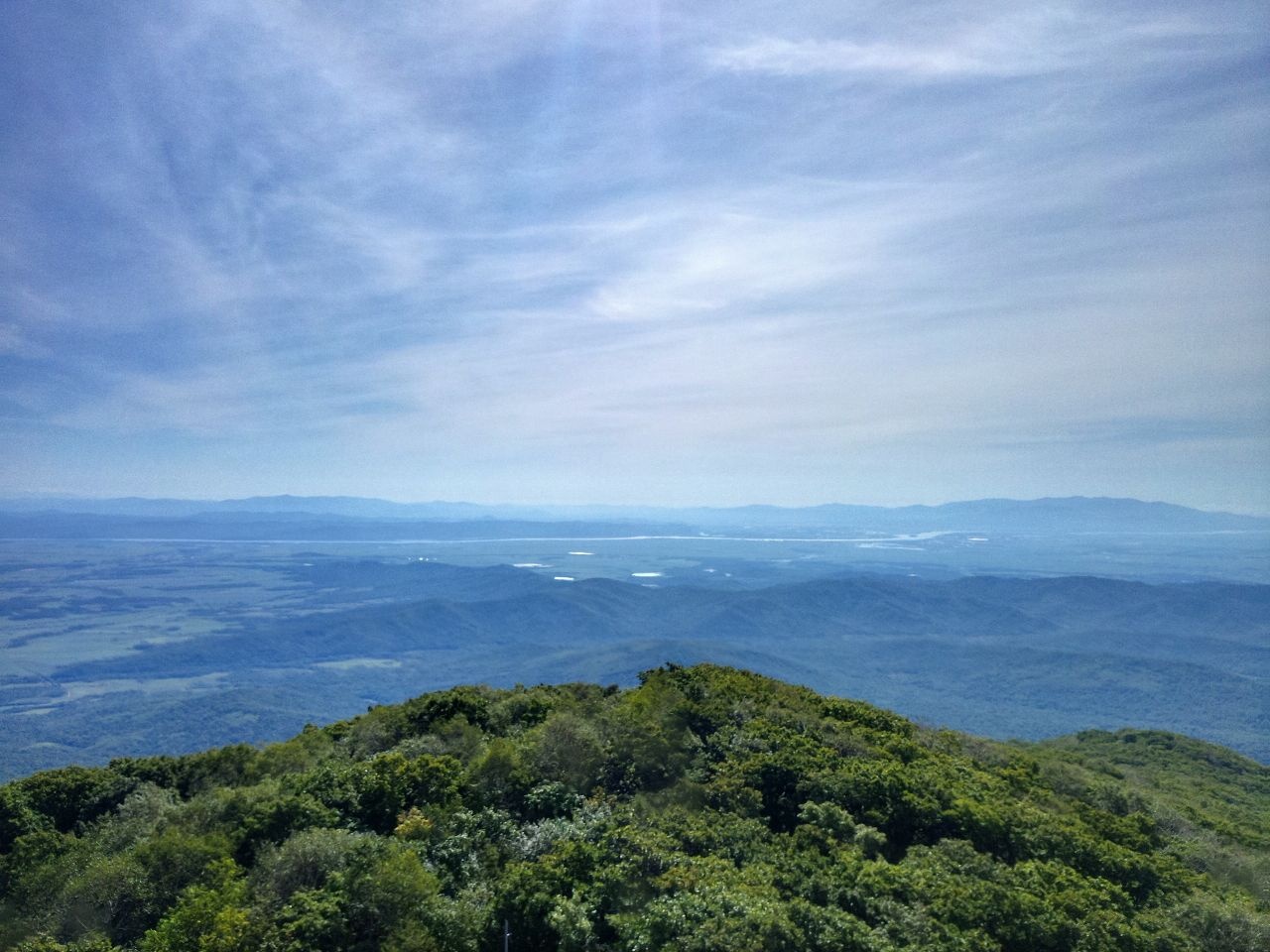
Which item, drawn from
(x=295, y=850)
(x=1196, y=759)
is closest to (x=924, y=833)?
(x=295, y=850)

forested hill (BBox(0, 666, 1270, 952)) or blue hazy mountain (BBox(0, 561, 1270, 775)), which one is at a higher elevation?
forested hill (BBox(0, 666, 1270, 952))

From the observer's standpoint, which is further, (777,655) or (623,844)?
(777,655)

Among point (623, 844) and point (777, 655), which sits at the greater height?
point (623, 844)

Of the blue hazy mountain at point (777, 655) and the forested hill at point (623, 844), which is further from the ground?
the forested hill at point (623, 844)

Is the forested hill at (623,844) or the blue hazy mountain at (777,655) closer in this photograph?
the forested hill at (623,844)

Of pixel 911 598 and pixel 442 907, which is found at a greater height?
pixel 442 907

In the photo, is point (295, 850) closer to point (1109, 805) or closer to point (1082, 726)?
point (1109, 805)

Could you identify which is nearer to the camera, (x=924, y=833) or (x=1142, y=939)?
(x=1142, y=939)

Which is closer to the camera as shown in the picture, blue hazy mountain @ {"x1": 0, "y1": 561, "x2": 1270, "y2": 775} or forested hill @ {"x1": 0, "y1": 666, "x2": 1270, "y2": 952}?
forested hill @ {"x1": 0, "y1": 666, "x2": 1270, "y2": 952}
